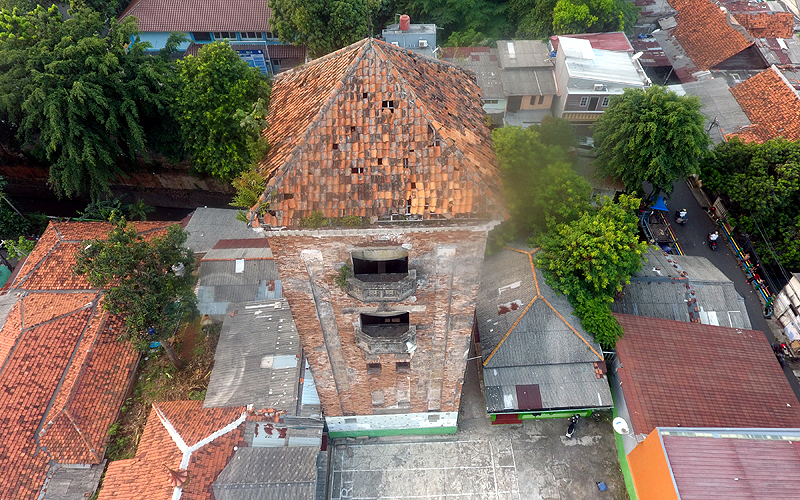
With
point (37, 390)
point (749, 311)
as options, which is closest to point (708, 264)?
point (749, 311)

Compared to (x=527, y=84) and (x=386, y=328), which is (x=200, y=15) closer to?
(x=527, y=84)

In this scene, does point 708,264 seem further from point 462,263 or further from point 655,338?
point 462,263

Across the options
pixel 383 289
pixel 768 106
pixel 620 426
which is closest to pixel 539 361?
pixel 620 426

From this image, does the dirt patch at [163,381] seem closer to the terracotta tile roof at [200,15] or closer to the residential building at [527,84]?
the residential building at [527,84]

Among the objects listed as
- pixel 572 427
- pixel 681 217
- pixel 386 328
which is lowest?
pixel 572 427

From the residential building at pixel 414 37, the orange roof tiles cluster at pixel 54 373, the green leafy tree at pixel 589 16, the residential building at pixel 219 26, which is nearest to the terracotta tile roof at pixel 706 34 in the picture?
the green leafy tree at pixel 589 16

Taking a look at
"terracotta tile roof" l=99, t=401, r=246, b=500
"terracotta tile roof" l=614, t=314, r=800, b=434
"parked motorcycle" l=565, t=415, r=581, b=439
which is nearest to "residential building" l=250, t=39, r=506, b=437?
"terracotta tile roof" l=99, t=401, r=246, b=500
